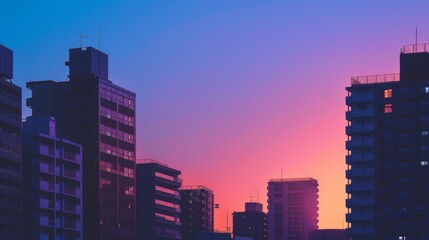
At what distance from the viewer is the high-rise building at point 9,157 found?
191250 millimetres

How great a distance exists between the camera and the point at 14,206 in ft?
636

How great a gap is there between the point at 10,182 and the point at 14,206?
4.78 meters

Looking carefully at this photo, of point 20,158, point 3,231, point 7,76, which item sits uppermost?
point 7,76

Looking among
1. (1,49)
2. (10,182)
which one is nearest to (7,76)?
(1,49)

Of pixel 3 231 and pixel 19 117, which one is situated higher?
pixel 19 117

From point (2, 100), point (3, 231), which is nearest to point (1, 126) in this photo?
point (2, 100)

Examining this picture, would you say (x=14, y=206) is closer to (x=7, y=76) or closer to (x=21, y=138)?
(x=21, y=138)

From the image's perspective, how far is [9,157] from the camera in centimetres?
19350

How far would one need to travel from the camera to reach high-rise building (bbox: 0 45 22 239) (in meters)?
191

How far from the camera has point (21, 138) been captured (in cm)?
19912

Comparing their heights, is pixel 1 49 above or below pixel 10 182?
above

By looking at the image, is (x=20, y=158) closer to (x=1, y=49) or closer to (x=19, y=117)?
(x=19, y=117)

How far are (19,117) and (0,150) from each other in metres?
10.3

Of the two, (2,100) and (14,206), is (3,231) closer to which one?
(14,206)
